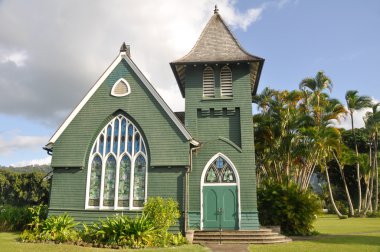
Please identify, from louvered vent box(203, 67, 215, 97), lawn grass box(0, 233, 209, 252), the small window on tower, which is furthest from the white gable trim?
lawn grass box(0, 233, 209, 252)

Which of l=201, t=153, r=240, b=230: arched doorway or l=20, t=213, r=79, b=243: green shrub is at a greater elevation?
l=201, t=153, r=240, b=230: arched doorway

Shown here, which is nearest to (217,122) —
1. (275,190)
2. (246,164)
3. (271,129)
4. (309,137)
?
(246,164)

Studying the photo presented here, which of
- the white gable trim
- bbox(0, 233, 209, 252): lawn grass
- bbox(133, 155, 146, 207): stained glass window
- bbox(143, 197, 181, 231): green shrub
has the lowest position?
bbox(0, 233, 209, 252): lawn grass

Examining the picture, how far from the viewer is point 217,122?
1711cm

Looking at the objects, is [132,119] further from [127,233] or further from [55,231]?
[55,231]

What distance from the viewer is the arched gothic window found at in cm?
1512

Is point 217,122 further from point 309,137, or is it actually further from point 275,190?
point 309,137

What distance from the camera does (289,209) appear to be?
17266 mm

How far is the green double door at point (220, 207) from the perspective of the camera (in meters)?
15.2

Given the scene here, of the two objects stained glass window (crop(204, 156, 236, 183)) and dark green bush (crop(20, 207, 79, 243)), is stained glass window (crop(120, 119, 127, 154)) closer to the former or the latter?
dark green bush (crop(20, 207, 79, 243))

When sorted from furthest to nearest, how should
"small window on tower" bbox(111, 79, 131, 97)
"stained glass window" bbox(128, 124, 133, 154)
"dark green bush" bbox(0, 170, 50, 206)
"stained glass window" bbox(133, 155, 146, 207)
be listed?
"dark green bush" bbox(0, 170, 50, 206), "small window on tower" bbox(111, 79, 131, 97), "stained glass window" bbox(128, 124, 133, 154), "stained glass window" bbox(133, 155, 146, 207)

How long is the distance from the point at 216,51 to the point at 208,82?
1917 mm

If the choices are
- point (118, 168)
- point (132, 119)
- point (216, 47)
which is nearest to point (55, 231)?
point (118, 168)

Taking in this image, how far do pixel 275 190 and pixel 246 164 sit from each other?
12.3ft
